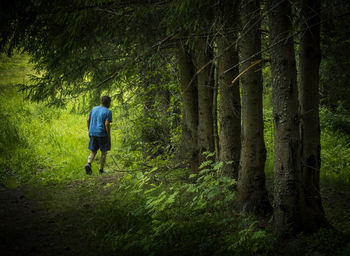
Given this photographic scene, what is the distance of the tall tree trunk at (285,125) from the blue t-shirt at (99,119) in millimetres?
5873

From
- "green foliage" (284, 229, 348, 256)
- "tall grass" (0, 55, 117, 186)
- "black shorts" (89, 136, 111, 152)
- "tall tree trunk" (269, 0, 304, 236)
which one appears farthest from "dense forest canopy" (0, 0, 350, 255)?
"tall grass" (0, 55, 117, 186)

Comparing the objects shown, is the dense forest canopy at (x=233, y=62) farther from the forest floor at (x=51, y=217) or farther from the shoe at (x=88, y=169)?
the shoe at (x=88, y=169)

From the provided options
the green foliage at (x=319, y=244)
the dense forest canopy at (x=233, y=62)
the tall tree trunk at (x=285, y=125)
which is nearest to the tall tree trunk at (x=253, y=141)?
the dense forest canopy at (x=233, y=62)

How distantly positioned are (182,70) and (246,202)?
3.60 meters

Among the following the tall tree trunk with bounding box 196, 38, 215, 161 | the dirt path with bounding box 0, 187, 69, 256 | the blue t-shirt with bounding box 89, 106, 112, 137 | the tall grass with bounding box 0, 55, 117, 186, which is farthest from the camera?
the tall grass with bounding box 0, 55, 117, 186

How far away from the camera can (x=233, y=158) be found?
582 centimetres

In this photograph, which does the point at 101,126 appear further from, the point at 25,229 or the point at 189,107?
the point at 25,229

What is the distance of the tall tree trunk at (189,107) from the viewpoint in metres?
7.14

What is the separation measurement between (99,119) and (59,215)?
11.2 feet

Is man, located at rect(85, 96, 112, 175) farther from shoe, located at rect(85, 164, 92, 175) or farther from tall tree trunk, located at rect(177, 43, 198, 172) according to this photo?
tall tree trunk, located at rect(177, 43, 198, 172)

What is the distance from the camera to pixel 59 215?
5965mm

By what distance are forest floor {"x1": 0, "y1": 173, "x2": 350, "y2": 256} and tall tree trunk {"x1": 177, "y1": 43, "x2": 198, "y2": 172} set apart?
7.38 feet

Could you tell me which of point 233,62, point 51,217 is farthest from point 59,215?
point 233,62

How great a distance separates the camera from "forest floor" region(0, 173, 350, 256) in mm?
4484
